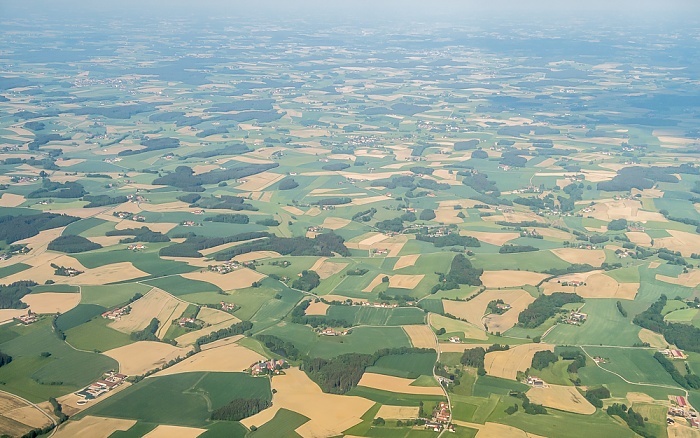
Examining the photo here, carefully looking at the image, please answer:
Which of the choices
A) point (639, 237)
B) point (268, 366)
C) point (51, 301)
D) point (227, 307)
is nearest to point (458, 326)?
point (268, 366)

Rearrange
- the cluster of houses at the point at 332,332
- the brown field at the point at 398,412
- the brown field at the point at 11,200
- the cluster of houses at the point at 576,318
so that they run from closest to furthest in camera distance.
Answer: the brown field at the point at 398,412 → the cluster of houses at the point at 332,332 → the cluster of houses at the point at 576,318 → the brown field at the point at 11,200

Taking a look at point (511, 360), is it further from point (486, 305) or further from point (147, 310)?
point (147, 310)

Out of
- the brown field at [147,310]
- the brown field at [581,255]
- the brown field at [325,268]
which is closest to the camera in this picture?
the brown field at [147,310]

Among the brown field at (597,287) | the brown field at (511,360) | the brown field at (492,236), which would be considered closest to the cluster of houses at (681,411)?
the brown field at (511,360)

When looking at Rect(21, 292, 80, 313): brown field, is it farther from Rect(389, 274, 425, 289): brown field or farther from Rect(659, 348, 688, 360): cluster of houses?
Rect(659, 348, 688, 360): cluster of houses

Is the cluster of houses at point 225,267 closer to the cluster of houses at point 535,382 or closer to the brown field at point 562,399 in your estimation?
the cluster of houses at point 535,382

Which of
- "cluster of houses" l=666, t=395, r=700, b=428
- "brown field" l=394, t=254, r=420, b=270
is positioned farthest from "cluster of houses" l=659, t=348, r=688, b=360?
"brown field" l=394, t=254, r=420, b=270
